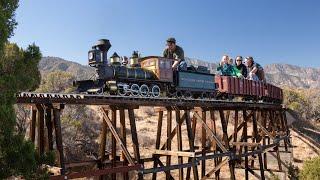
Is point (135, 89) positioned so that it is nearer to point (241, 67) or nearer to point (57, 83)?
point (241, 67)

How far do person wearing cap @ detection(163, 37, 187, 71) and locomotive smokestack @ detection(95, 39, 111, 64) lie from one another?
4.22 meters

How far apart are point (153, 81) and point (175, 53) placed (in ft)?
8.80

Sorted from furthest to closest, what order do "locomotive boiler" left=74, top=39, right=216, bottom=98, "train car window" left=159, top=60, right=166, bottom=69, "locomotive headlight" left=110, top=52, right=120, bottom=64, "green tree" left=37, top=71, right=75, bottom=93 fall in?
"green tree" left=37, top=71, right=75, bottom=93
"train car window" left=159, top=60, right=166, bottom=69
"locomotive headlight" left=110, top=52, right=120, bottom=64
"locomotive boiler" left=74, top=39, right=216, bottom=98

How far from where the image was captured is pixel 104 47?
40.3 feet

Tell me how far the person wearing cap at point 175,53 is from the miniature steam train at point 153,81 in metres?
0.34

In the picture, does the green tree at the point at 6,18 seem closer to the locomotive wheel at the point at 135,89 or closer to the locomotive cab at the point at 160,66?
the locomotive wheel at the point at 135,89

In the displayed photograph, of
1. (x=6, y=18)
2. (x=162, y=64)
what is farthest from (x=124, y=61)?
(x=6, y=18)

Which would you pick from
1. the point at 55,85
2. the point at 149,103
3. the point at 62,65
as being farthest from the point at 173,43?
the point at 62,65

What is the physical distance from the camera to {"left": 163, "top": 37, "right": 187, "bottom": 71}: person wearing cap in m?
16.1

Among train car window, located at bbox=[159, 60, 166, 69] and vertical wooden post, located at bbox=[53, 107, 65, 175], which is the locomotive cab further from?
vertical wooden post, located at bbox=[53, 107, 65, 175]

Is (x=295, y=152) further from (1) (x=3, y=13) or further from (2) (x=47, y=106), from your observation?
(1) (x=3, y=13)

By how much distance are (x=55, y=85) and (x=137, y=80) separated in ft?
91.0

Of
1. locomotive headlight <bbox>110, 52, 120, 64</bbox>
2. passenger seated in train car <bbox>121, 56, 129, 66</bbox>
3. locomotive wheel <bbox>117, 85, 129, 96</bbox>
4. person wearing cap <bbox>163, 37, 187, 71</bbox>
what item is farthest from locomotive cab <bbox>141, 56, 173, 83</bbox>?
locomotive wheel <bbox>117, 85, 129, 96</bbox>

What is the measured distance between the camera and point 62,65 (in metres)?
106
